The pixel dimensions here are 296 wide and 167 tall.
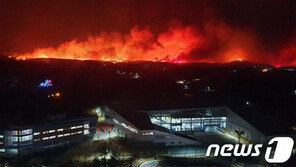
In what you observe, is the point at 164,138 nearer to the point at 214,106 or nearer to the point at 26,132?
the point at 214,106

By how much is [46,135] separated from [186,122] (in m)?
7.11

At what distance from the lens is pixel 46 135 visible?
49.0 feet

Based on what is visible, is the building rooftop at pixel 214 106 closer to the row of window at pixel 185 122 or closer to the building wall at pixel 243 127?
the building wall at pixel 243 127

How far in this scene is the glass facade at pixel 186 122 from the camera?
1764 cm

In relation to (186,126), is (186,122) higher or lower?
higher

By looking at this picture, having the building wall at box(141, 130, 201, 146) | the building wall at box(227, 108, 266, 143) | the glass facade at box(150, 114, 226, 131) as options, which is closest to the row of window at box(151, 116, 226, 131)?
the glass facade at box(150, 114, 226, 131)

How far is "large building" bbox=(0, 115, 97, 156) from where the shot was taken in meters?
14.1

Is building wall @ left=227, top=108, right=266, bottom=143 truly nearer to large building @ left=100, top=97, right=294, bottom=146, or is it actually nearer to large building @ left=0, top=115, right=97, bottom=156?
large building @ left=100, top=97, right=294, bottom=146

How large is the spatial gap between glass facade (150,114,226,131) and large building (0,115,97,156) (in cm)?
346

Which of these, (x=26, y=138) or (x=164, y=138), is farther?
(x=164, y=138)


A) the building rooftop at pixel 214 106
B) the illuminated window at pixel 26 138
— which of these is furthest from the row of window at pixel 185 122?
the illuminated window at pixel 26 138

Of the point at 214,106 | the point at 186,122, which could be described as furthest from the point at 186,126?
the point at 214,106

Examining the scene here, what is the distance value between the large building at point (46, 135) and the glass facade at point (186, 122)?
346cm

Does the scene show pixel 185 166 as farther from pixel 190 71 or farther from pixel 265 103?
pixel 190 71
